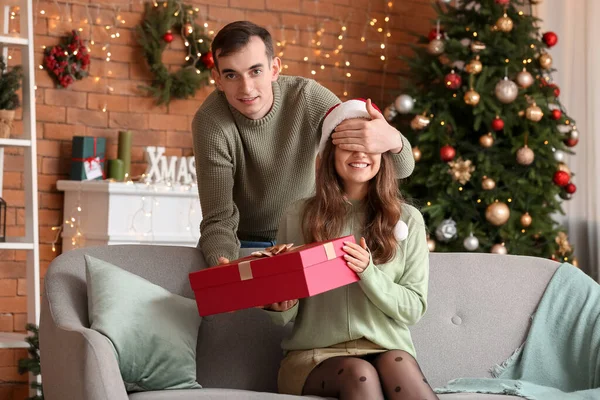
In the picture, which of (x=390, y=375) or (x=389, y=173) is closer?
(x=390, y=375)

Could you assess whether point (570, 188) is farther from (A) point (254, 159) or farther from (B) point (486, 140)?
(A) point (254, 159)

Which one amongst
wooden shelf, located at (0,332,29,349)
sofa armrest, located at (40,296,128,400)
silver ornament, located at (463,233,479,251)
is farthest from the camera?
silver ornament, located at (463,233,479,251)

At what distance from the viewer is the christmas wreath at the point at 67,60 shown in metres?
5.16

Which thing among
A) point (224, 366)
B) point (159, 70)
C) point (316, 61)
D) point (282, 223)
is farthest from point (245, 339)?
point (316, 61)

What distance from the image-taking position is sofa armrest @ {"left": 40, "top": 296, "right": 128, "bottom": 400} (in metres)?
2.26

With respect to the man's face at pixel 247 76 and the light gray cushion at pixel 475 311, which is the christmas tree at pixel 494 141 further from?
the man's face at pixel 247 76

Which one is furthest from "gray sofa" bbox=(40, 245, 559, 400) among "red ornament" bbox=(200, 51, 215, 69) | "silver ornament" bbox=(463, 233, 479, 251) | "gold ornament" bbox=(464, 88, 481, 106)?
"red ornament" bbox=(200, 51, 215, 69)

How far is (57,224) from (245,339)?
8.66 ft

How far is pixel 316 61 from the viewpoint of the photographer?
6035 millimetres

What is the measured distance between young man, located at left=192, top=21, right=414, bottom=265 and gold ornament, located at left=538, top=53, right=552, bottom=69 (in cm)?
246

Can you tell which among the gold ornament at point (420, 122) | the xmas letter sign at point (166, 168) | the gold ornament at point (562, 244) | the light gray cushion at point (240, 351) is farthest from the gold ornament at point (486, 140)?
the light gray cushion at point (240, 351)

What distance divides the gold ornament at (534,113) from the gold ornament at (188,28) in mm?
2052

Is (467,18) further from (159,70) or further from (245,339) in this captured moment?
(245,339)

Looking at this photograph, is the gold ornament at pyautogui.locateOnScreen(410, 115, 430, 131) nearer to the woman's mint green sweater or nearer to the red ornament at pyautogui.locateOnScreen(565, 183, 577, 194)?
the red ornament at pyautogui.locateOnScreen(565, 183, 577, 194)
